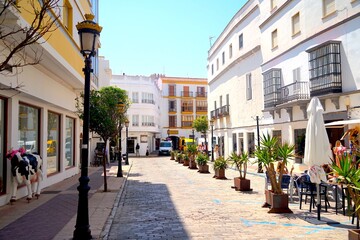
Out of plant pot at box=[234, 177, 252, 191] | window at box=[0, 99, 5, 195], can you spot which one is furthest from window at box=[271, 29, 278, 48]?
window at box=[0, 99, 5, 195]

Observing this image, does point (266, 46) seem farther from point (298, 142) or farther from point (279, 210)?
point (279, 210)

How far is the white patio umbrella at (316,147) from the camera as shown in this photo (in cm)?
824

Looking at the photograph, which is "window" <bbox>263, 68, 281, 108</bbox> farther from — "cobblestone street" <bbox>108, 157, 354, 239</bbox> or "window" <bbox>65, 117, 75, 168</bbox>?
"window" <bbox>65, 117, 75, 168</bbox>

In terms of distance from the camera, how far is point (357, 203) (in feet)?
17.0

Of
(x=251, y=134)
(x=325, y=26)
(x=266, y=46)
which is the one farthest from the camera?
(x=251, y=134)

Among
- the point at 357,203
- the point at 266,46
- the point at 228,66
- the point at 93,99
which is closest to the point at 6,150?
the point at 93,99

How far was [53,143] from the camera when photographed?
15.5 meters

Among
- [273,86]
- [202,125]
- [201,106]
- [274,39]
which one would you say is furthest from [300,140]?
[201,106]

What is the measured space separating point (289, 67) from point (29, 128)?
13569mm

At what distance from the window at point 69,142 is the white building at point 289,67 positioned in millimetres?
11468

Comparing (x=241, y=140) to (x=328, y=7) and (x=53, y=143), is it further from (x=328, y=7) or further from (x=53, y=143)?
(x=53, y=143)

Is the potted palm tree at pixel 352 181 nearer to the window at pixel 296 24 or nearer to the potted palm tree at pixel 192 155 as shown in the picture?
the window at pixel 296 24

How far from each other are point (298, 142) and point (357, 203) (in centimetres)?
1305

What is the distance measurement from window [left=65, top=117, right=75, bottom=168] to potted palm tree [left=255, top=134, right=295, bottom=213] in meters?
11.6
